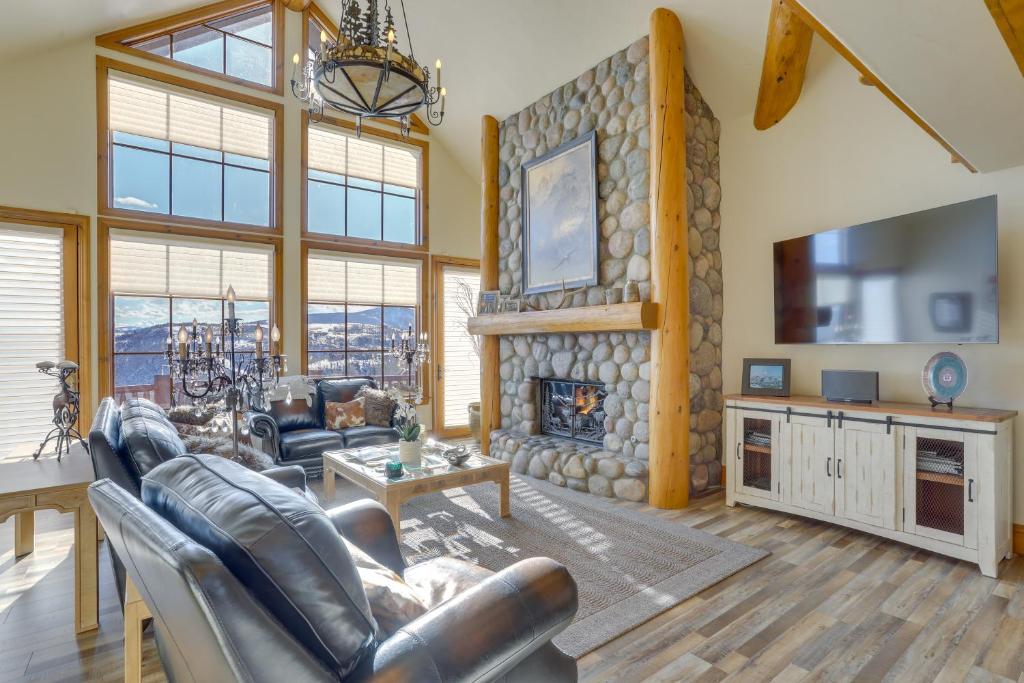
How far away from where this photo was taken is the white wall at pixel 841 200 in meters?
3.10

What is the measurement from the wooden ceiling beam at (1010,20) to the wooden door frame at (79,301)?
20.0ft

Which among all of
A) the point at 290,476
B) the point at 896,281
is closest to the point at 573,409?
the point at 896,281

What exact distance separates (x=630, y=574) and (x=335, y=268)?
186 inches

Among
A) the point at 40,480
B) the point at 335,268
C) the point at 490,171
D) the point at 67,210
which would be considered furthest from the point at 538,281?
the point at 67,210

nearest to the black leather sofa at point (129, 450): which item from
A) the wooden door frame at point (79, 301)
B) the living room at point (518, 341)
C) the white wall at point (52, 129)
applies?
the living room at point (518, 341)

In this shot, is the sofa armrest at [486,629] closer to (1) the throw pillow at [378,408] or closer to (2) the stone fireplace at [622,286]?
(2) the stone fireplace at [622,286]

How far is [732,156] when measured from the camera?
4.55 meters

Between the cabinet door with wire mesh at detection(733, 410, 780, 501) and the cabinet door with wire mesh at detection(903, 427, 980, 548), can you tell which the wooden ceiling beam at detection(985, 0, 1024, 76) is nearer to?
the cabinet door with wire mesh at detection(903, 427, 980, 548)

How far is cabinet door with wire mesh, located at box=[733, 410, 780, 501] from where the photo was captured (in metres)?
3.72

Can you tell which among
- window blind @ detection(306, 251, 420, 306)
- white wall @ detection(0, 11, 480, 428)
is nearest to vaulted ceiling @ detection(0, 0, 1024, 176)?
white wall @ detection(0, 11, 480, 428)

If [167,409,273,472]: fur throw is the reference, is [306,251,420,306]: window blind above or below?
above

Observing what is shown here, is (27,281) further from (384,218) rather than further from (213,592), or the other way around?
(213,592)

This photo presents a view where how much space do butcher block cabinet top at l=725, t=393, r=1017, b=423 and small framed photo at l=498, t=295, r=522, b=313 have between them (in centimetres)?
234

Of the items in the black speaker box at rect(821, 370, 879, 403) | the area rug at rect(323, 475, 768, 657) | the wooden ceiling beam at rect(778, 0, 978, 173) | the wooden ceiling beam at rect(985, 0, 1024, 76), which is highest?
the wooden ceiling beam at rect(778, 0, 978, 173)
